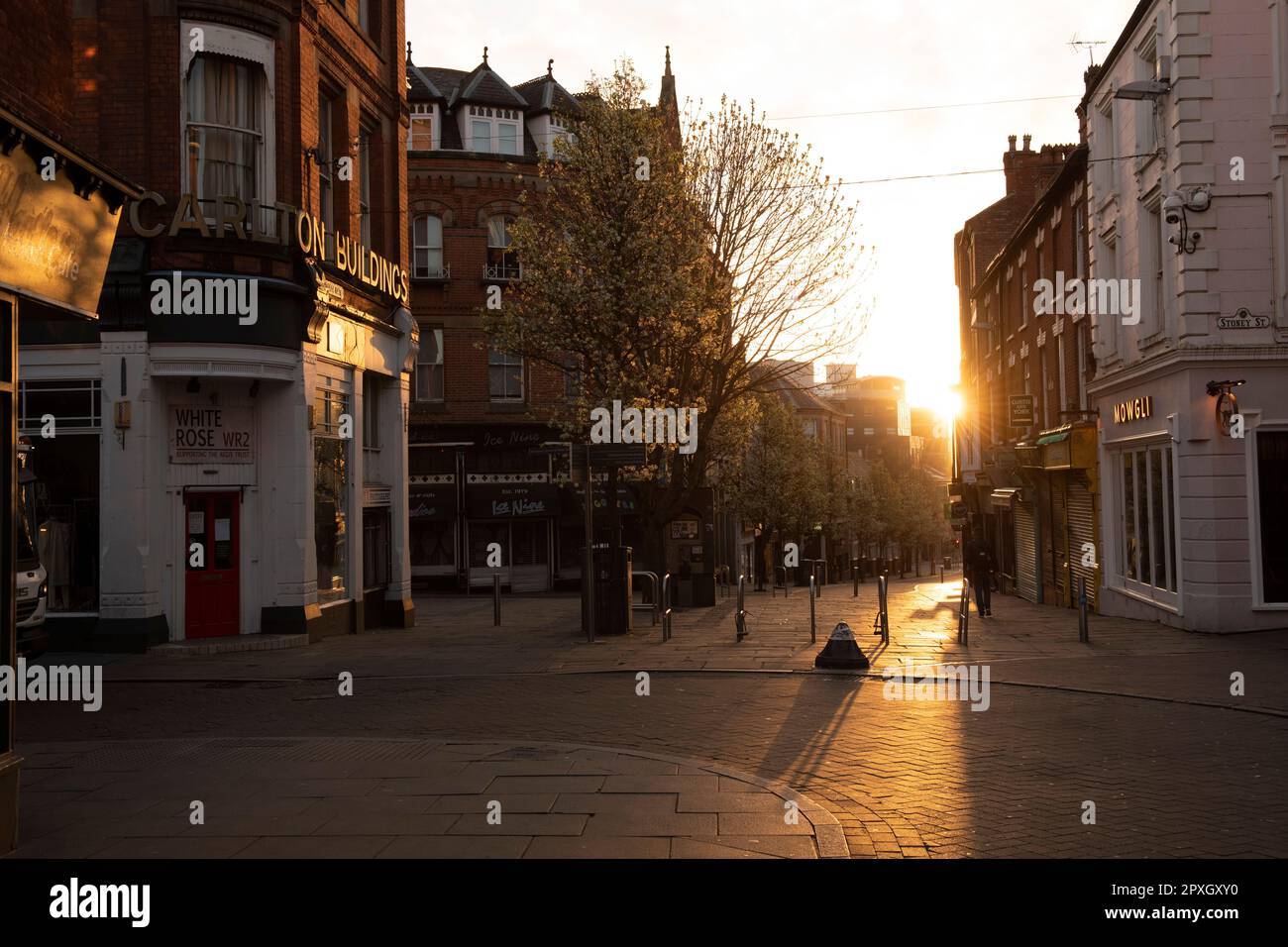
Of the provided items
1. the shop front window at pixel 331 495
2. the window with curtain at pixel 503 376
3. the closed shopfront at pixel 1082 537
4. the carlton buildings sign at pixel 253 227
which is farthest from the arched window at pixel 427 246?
the closed shopfront at pixel 1082 537

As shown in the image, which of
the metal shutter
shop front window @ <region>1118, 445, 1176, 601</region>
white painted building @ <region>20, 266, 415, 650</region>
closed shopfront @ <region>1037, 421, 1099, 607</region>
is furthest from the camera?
the metal shutter

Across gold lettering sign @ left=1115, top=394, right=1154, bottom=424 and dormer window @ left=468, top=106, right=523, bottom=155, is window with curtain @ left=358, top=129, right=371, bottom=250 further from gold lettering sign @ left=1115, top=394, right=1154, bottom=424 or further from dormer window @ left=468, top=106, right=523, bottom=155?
gold lettering sign @ left=1115, top=394, right=1154, bottom=424

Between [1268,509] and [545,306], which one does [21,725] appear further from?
[1268,509]

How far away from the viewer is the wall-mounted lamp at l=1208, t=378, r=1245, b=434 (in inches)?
674

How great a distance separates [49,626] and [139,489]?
2532 mm

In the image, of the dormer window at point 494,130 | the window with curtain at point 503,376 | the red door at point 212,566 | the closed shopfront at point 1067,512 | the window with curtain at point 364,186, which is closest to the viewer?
the red door at point 212,566

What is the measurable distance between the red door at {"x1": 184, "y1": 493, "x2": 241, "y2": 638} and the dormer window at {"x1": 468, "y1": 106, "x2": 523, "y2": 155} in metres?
21.0

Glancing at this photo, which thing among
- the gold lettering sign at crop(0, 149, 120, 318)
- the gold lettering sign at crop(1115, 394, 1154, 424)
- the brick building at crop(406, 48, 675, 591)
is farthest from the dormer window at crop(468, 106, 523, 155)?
the gold lettering sign at crop(0, 149, 120, 318)

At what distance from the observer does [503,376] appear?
35812 mm

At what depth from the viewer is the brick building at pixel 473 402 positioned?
3509 cm

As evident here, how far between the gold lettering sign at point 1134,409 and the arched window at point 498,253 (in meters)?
19.9

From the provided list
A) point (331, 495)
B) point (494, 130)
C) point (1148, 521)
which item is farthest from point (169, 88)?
point (494, 130)

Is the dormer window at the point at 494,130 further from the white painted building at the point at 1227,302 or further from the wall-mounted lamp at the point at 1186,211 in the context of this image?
the wall-mounted lamp at the point at 1186,211
